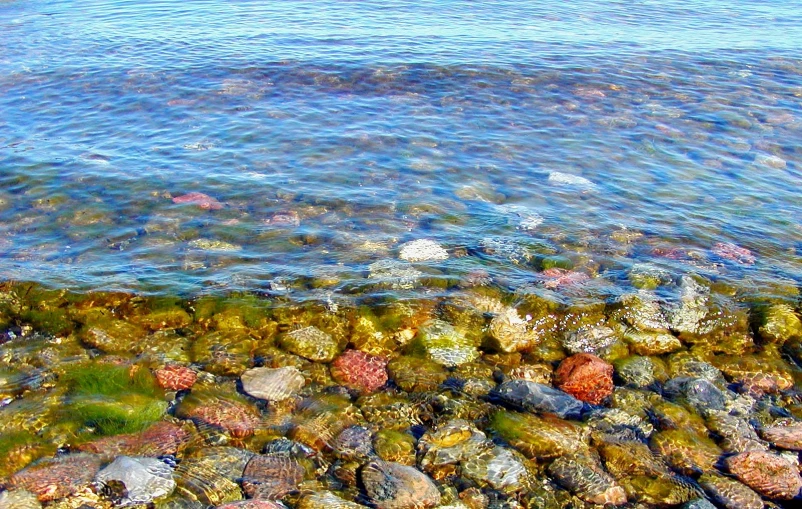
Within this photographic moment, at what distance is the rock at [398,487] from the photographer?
6.55 metres

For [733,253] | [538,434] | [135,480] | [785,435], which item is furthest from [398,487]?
[733,253]

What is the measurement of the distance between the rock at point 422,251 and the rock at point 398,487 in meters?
4.94

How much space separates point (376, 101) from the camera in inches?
762

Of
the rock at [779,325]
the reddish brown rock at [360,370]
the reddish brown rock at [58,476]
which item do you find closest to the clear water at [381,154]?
the rock at [779,325]

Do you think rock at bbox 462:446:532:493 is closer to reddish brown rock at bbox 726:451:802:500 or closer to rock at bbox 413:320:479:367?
rock at bbox 413:320:479:367

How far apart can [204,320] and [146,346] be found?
979 millimetres

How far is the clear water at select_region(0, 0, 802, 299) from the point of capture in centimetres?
1139

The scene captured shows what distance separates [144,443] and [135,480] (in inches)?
28.9

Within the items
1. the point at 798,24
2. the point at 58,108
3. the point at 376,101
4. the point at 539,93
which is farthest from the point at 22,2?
the point at 798,24

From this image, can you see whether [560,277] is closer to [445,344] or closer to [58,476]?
[445,344]

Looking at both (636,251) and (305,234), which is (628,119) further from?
(305,234)

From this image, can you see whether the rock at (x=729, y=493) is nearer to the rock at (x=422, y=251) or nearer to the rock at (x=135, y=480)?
the rock at (x=422, y=251)

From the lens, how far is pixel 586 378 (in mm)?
8617

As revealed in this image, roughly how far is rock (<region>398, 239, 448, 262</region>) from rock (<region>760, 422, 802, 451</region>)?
18.6 feet
